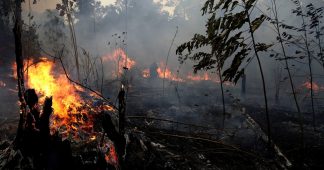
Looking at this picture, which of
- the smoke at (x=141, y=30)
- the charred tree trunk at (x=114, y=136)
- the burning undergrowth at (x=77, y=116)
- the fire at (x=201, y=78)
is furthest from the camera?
the smoke at (x=141, y=30)

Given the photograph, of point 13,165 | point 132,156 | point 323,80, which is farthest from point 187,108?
point 323,80

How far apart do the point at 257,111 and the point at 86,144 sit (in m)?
12.5

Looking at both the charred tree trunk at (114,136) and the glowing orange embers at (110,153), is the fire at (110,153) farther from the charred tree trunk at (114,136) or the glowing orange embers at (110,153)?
the charred tree trunk at (114,136)

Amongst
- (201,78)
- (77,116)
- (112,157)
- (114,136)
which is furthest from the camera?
(201,78)

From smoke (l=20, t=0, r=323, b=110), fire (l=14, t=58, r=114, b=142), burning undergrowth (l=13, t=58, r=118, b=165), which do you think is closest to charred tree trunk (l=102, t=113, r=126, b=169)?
burning undergrowth (l=13, t=58, r=118, b=165)

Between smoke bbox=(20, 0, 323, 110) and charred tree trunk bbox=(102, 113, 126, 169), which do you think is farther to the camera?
smoke bbox=(20, 0, 323, 110)

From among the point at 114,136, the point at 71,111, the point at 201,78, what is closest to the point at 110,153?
the point at 114,136

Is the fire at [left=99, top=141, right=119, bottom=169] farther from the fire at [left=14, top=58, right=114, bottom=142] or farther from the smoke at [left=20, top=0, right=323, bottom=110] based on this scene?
the smoke at [left=20, top=0, right=323, bottom=110]

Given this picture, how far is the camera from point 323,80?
26.4 m

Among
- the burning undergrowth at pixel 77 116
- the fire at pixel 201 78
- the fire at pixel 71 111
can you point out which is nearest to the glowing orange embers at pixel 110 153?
the burning undergrowth at pixel 77 116

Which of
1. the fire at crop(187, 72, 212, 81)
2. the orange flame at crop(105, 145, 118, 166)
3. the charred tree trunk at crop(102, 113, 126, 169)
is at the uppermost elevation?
the fire at crop(187, 72, 212, 81)

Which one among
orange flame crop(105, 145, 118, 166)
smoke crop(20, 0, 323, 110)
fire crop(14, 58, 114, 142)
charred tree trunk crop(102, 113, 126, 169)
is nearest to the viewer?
charred tree trunk crop(102, 113, 126, 169)

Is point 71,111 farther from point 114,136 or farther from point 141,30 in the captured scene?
point 141,30

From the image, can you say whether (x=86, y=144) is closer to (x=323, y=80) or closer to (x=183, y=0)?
(x=323, y=80)
